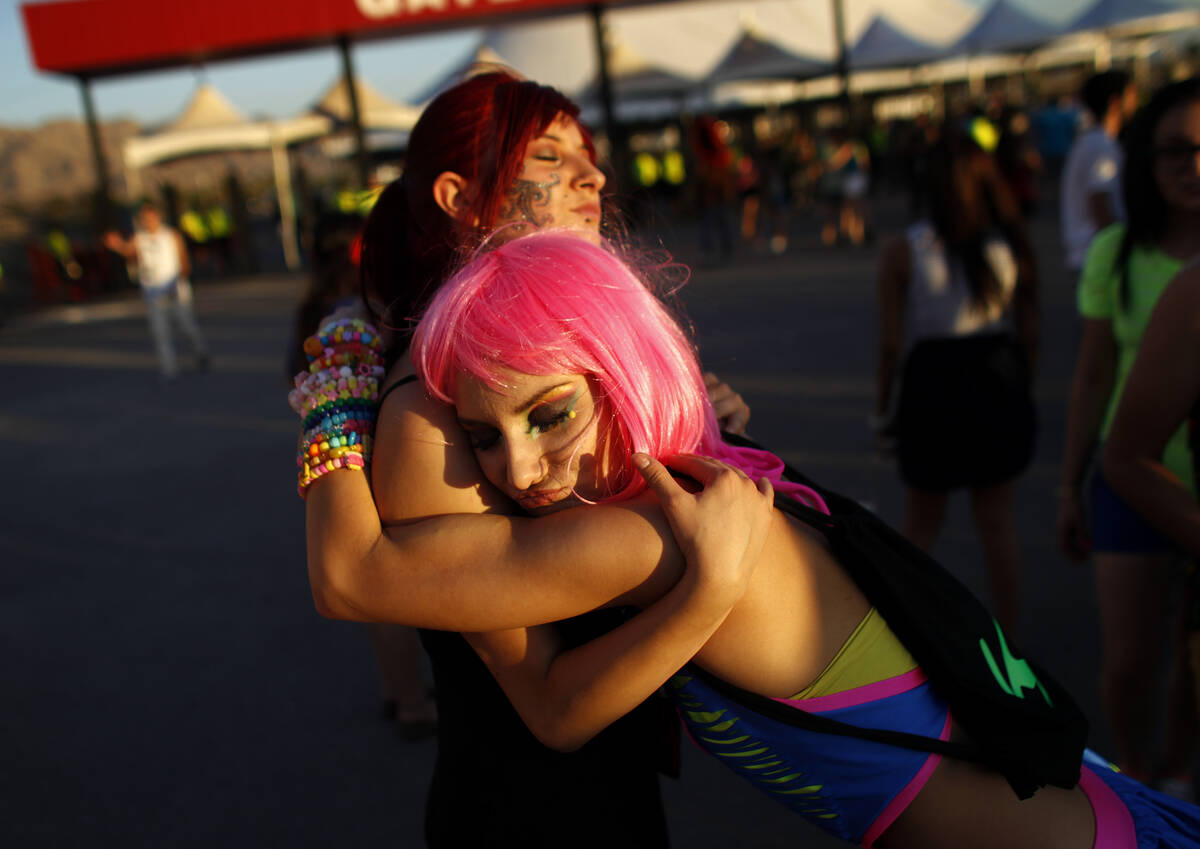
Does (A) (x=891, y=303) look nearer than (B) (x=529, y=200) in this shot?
No

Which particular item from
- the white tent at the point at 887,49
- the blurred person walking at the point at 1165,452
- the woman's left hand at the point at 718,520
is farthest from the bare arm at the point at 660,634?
the white tent at the point at 887,49

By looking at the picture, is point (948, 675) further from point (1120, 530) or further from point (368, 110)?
point (368, 110)

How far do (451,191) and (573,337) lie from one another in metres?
0.52

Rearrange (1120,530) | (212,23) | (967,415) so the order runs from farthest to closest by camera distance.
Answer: (212,23) < (967,415) < (1120,530)

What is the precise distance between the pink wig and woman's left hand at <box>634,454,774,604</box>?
0.08 metres

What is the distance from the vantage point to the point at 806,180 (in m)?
19.2

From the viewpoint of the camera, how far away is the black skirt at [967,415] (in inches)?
120

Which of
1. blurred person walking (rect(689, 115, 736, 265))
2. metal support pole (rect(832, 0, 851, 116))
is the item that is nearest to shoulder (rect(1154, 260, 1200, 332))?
blurred person walking (rect(689, 115, 736, 265))

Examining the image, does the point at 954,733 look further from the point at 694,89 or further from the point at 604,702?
the point at 694,89

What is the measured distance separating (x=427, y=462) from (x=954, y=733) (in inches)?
30.6

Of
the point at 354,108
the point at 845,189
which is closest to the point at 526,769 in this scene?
the point at 845,189

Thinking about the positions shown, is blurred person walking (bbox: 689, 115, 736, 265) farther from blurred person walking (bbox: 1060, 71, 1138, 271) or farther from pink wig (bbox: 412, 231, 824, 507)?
pink wig (bbox: 412, 231, 824, 507)

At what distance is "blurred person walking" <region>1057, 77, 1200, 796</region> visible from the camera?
2238 millimetres

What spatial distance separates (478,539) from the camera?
3.77 ft
